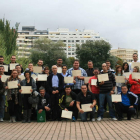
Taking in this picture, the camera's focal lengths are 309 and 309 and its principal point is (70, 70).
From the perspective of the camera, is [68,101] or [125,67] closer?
[68,101]

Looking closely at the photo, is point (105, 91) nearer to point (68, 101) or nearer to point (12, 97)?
point (68, 101)

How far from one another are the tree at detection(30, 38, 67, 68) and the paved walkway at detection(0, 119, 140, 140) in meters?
57.6

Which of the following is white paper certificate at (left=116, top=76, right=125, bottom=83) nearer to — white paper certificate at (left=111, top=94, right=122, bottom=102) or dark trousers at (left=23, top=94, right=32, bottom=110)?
white paper certificate at (left=111, top=94, right=122, bottom=102)

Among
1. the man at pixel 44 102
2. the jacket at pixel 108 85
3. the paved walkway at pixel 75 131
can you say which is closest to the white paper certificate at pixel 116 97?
the jacket at pixel 108 85

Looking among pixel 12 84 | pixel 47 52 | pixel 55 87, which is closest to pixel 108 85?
pixel 55 87

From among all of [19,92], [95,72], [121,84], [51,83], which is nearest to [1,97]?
[19,92]

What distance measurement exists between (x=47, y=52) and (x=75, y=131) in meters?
64.3

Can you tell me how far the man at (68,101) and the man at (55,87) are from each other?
198 mm

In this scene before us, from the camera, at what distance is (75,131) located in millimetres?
9367

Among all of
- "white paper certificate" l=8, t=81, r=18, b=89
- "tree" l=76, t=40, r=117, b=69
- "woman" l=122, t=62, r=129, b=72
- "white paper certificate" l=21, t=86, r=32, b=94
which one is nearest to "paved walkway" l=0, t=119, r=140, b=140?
→ "white paper certificate" l=21, t=86, r=32, b=94

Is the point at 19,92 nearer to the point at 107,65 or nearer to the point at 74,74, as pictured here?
the point at 74,74

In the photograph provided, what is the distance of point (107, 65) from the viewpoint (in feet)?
42.3

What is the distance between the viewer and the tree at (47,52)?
70875 millimetres

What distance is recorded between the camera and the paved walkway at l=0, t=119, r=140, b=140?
840 cm
